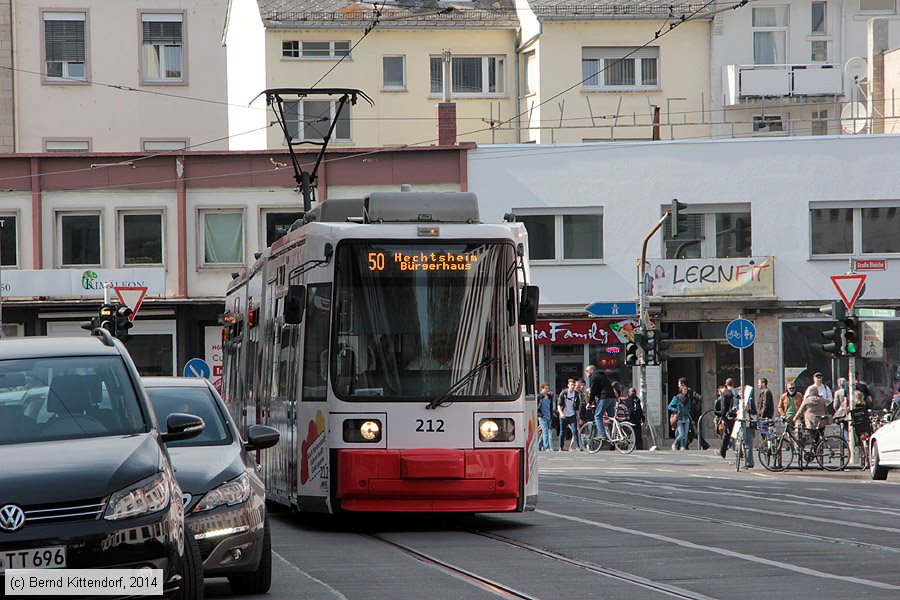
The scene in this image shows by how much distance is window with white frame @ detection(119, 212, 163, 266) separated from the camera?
44469 mm

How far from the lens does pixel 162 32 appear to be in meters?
52.7

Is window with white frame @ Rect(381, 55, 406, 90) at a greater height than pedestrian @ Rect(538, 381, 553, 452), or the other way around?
window with white frame @ Rect(381, 55, 406, 90)

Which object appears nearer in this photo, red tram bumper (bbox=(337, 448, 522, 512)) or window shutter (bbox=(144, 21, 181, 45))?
red tram bumper (bbox=(337, 448, 522, 512))

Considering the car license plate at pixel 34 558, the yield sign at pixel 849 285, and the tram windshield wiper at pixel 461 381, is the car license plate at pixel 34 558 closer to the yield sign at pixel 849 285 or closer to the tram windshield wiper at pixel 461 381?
the tram windshield wiper at pixel 461 381

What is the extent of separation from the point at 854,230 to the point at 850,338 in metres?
15.4

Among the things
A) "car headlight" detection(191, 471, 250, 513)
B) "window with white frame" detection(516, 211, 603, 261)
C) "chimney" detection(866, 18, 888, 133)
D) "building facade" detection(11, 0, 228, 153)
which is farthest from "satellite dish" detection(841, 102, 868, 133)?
"car headlight" detection(191, 471, 250, 513)

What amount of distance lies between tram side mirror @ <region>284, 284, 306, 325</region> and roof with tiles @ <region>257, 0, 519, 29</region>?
1397 inches

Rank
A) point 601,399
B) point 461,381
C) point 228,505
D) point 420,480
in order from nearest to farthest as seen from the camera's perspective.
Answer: point 228,505, point 420,480, point 461,381, point 601,399

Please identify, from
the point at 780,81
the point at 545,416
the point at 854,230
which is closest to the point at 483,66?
the point at 780,81

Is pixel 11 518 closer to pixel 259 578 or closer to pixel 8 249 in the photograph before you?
pixel 259 578

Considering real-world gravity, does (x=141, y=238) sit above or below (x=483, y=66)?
below

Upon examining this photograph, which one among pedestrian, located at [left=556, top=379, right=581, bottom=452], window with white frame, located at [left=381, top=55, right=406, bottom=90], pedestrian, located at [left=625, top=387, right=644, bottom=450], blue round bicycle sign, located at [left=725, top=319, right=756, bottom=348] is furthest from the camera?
window with white frame, located at [left=381, top=55, right=406, bottom=90]

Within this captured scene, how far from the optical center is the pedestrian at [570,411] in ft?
128

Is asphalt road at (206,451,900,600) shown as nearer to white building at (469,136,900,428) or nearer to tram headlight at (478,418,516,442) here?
tram headlight at (478,418,516,442)
